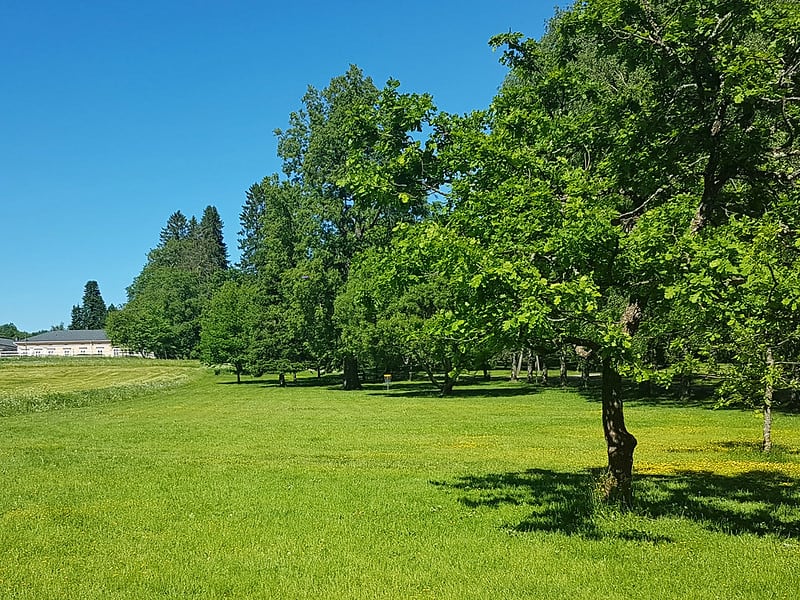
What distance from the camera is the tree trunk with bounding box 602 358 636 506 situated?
1014 centimetres

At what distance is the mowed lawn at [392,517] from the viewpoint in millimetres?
7785

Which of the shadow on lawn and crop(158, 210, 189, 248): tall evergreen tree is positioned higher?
crop(158, 210, 189, 248): tall evergreen tree

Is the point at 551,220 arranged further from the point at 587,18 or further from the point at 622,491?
the point at 622,491

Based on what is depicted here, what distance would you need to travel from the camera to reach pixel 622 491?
34.5 feet

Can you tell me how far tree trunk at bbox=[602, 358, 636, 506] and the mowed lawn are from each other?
409 mm

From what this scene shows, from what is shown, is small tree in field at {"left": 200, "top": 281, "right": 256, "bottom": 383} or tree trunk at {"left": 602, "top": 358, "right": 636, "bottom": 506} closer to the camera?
tree trunk at {"left": 602, "top": 358, "right": 636, "bottom": 506}

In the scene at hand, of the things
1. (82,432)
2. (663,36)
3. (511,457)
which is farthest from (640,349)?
(82,432)

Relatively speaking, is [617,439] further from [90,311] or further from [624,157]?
[90,311]

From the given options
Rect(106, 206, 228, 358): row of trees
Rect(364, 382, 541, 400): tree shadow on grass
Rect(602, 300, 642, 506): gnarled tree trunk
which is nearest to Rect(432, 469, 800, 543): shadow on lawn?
Rect(602, 300, 642, 506): gnarled tree trunk

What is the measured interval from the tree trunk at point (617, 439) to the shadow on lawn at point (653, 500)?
1.28 feet

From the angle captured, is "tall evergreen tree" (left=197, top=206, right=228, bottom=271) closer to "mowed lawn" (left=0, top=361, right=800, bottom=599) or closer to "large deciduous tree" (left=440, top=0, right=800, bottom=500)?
"mowed lawn" (left=0, top=361, right=800, bottom=599)

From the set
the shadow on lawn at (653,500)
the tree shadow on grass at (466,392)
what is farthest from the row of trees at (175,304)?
the shadow on lawn at (653,500)

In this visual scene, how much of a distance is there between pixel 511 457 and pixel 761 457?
5895 millimetres

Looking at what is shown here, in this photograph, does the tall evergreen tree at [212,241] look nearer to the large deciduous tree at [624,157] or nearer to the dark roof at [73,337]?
the dark roof at [73,337]
